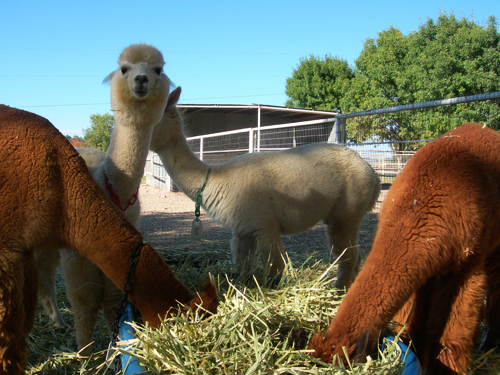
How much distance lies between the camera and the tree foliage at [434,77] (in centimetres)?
1561

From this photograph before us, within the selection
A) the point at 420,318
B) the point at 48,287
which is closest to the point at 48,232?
the point at 48,287

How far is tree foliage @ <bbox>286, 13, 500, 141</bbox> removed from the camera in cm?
1561

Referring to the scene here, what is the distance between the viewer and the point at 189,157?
11.4 ft

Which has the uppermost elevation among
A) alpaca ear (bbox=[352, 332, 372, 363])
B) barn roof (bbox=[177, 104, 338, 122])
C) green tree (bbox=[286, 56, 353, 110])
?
green tree (bbox=[286, 56, 353, 110])

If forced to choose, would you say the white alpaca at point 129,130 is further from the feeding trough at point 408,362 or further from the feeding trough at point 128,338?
the feeding trough at point 408,362

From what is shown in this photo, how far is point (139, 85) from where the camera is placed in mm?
2580

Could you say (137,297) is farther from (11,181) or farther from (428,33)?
(428,33)

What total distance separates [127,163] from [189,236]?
4064 mm

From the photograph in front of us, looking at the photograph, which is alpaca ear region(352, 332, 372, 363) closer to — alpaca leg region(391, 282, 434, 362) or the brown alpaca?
the brown alpaca

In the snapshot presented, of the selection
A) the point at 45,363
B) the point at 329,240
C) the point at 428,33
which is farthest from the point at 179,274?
the point at 428,33

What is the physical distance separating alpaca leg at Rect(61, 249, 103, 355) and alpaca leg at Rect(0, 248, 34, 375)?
1.62ft

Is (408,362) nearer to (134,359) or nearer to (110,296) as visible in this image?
(134,359)

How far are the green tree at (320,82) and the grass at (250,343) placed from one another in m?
40.0

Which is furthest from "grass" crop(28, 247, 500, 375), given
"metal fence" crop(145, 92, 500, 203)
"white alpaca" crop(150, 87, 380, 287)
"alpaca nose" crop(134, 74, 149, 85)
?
"metal fence" crop(145, 92, 500, 203)
